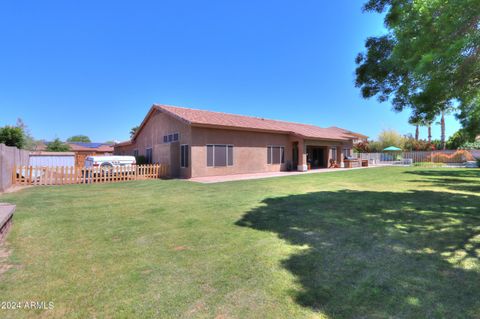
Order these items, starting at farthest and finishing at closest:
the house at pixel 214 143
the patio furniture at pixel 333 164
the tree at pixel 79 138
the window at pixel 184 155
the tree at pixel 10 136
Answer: the tree at pixel 79 138, the patio furniture at pixel 333 164, the tree at pixel 10 136, the window at pixel 184 155, the house at pixel 214 143

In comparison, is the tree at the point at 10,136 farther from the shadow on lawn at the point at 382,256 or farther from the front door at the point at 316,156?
the front door at the point at 316,156

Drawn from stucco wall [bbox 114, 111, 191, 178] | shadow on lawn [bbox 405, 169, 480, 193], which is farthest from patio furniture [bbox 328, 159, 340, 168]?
stucco wall [bbox 114, 111, 191, 178]

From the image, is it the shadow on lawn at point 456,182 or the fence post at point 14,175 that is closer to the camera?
the shadow on lawn at point 456,182

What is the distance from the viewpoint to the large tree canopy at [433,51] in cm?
371

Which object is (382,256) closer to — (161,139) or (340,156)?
(161,139)

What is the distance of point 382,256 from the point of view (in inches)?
135

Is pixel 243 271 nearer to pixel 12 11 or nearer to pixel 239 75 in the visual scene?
pixel 12 11

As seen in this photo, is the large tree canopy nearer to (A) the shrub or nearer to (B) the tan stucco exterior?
(B) the tan stucco exterior

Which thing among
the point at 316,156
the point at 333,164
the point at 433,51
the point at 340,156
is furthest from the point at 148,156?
the point at 433,51

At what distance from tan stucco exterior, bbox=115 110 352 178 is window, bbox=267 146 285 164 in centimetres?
29

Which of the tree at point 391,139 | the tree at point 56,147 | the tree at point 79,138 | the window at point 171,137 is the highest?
the tree at point 79,138

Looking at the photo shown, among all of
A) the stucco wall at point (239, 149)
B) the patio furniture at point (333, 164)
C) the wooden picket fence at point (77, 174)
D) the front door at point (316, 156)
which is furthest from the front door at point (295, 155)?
the wooden picket fence at point (77, 174)

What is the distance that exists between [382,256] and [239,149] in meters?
14.5

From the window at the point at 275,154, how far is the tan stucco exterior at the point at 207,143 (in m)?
0.29
